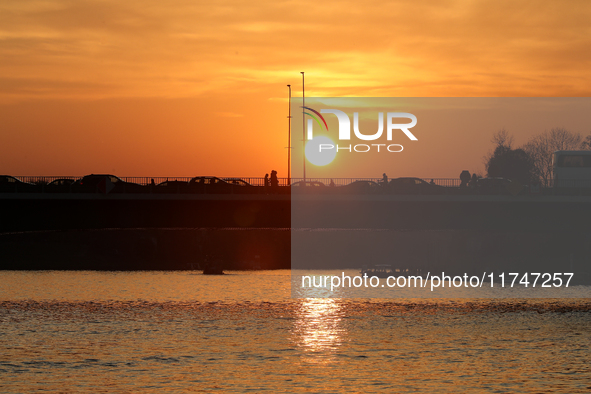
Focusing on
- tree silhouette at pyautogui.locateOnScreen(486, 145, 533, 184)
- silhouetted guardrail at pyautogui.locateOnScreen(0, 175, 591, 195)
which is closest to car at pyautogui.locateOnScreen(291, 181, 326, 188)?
silhouetted guardrail at pyautogui.locateOnScreen(0, 175, 591, 195)

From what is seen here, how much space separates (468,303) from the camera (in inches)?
2793

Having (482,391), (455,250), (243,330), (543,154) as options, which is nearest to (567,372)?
(482,391)

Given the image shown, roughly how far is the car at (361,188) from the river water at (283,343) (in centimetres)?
1151

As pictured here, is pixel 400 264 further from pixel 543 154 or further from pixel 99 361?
pixel 99 361

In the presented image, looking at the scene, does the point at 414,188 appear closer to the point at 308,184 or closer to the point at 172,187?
the point at 308,184

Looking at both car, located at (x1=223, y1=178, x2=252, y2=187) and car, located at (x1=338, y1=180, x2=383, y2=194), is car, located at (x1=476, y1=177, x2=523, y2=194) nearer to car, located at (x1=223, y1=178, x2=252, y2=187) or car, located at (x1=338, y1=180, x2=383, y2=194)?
car, located at (x1=338, y1=180, x2=383, y2=194)

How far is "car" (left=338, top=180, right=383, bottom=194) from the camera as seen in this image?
7850 centimetres

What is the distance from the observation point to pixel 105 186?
73375mm

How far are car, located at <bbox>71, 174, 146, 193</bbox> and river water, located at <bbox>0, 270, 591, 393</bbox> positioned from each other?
10.3 meters

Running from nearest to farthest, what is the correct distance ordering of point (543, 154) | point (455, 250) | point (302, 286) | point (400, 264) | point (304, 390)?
1. point (304, 390)
2. point (302, 286)
3. point (455, 250)
4. point (400, 264)
5. point (543, 154)

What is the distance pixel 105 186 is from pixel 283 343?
116 feet

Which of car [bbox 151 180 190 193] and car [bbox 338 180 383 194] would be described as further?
car [bbox 338 180 383 194]

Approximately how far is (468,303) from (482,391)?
133ft

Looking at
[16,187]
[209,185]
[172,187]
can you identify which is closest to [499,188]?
[209,185]
